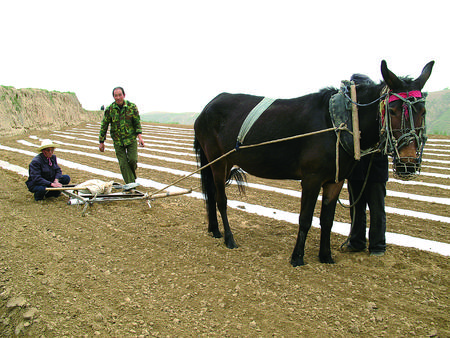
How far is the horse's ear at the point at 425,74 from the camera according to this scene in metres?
2.94

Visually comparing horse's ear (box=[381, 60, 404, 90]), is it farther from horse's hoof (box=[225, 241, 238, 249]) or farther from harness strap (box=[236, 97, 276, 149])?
horse's hoof (box=[225, 241, 238, 249])

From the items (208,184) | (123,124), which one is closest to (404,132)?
(208,184)

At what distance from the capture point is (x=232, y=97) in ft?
13.6

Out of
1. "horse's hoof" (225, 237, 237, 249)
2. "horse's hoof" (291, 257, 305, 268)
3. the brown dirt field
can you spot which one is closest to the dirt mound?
the brown dirt field

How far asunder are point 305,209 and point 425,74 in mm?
1783

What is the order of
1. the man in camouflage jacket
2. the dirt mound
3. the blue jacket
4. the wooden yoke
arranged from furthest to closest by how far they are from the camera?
the dirt mound
the man in camouflage jacket
the blue jacket
the wooden yoke

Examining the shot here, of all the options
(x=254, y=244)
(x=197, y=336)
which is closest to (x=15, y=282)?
(x=197, y=336)

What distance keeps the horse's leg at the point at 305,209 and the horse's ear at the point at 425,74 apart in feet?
4.50

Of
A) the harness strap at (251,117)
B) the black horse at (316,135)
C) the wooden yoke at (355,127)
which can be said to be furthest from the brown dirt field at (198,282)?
the harness strap at (251,117)

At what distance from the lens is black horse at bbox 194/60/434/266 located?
2.90 m

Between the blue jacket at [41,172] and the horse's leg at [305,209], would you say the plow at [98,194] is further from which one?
the horse's leg at [305,209]

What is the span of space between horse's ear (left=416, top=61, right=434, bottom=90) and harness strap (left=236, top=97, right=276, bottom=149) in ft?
5.03

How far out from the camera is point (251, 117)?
3711 mm

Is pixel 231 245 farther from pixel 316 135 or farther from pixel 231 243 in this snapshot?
pixel 316 135
